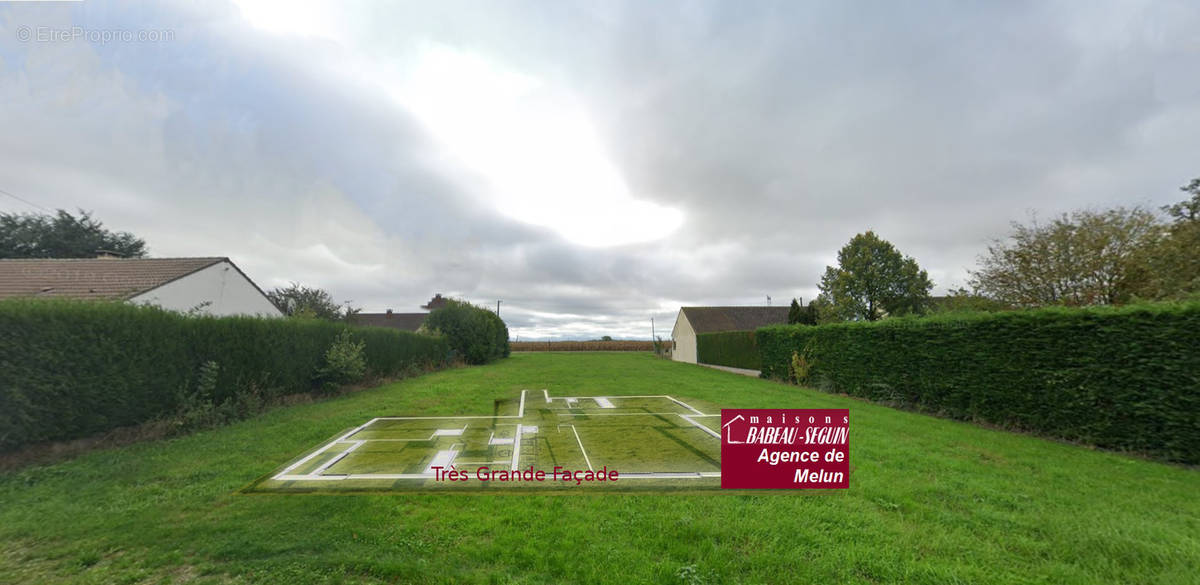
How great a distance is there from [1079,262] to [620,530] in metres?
17.7

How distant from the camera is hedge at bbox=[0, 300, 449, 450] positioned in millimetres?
5430

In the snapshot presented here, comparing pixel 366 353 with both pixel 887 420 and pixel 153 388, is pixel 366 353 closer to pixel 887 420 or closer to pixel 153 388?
pixel 153 388

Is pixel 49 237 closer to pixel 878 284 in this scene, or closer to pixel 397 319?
pixel 397 319

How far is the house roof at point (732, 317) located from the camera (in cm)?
4064

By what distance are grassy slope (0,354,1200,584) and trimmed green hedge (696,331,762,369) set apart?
1669cm

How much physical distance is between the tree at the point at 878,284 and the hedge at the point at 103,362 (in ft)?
109

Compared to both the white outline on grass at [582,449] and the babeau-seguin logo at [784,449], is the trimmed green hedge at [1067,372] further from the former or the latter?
the white outline on grass at [582,449]

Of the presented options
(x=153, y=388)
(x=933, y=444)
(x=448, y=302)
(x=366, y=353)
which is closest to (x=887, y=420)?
(x=933, y=444)

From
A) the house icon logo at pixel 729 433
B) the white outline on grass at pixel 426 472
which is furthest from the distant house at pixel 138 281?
the house icon logo at pixel 729 433

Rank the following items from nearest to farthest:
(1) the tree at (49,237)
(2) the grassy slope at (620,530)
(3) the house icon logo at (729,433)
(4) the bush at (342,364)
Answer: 1. (2) the grassy slope at (620,530)
2. (3) the house icon logo at (729,433)
3. (4) the bush at (342,364)
4. (1) the tree at (49,237)

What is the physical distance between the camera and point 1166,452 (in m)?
5.66

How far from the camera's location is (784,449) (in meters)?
4.07

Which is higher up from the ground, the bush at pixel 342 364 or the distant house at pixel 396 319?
the distant house at pixel 396 319

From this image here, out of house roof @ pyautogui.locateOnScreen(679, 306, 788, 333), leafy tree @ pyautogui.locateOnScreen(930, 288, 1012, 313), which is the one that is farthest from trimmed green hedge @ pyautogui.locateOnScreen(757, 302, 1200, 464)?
house roof @ pyautogui.locateOnScreen(679, 306, 788, 333)
